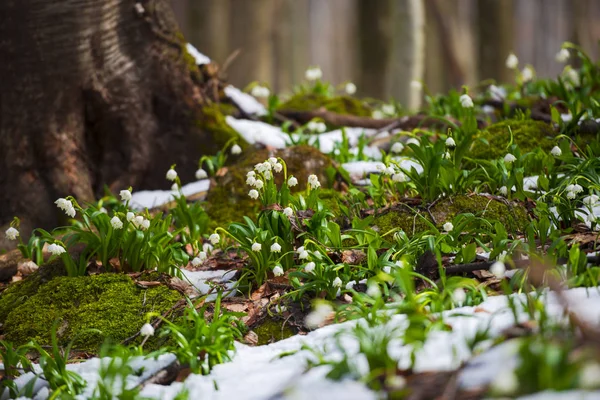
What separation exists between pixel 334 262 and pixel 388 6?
7.72 m

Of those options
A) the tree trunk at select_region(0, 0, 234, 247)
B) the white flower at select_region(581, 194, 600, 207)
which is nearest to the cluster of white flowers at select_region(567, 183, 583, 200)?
the white flower at select_region(581, 194, 600, 207)

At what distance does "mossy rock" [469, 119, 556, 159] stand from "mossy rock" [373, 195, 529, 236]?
0.80 meters

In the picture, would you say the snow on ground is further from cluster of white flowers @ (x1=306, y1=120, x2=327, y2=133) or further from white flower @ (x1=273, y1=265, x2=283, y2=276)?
cluster of white flowers @ (x1=306, y1=120, x2=327, y2=133)

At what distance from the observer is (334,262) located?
346 centimetres

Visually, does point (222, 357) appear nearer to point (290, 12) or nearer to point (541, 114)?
point (541, 114)

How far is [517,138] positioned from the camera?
15.4 ft

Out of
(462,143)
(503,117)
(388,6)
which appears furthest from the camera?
(388,6)

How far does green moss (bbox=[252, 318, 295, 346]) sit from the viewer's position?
3.06m

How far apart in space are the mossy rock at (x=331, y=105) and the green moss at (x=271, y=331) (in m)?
3.74

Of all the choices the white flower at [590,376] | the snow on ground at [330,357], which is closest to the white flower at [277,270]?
the snow on ground at [330,357]

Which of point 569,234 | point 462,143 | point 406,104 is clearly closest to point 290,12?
point 406,104

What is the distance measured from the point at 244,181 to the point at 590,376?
331 cm

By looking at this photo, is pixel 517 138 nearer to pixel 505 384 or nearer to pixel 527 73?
pixel 527 73

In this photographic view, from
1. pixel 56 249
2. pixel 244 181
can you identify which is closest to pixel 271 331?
pixel 56 249
